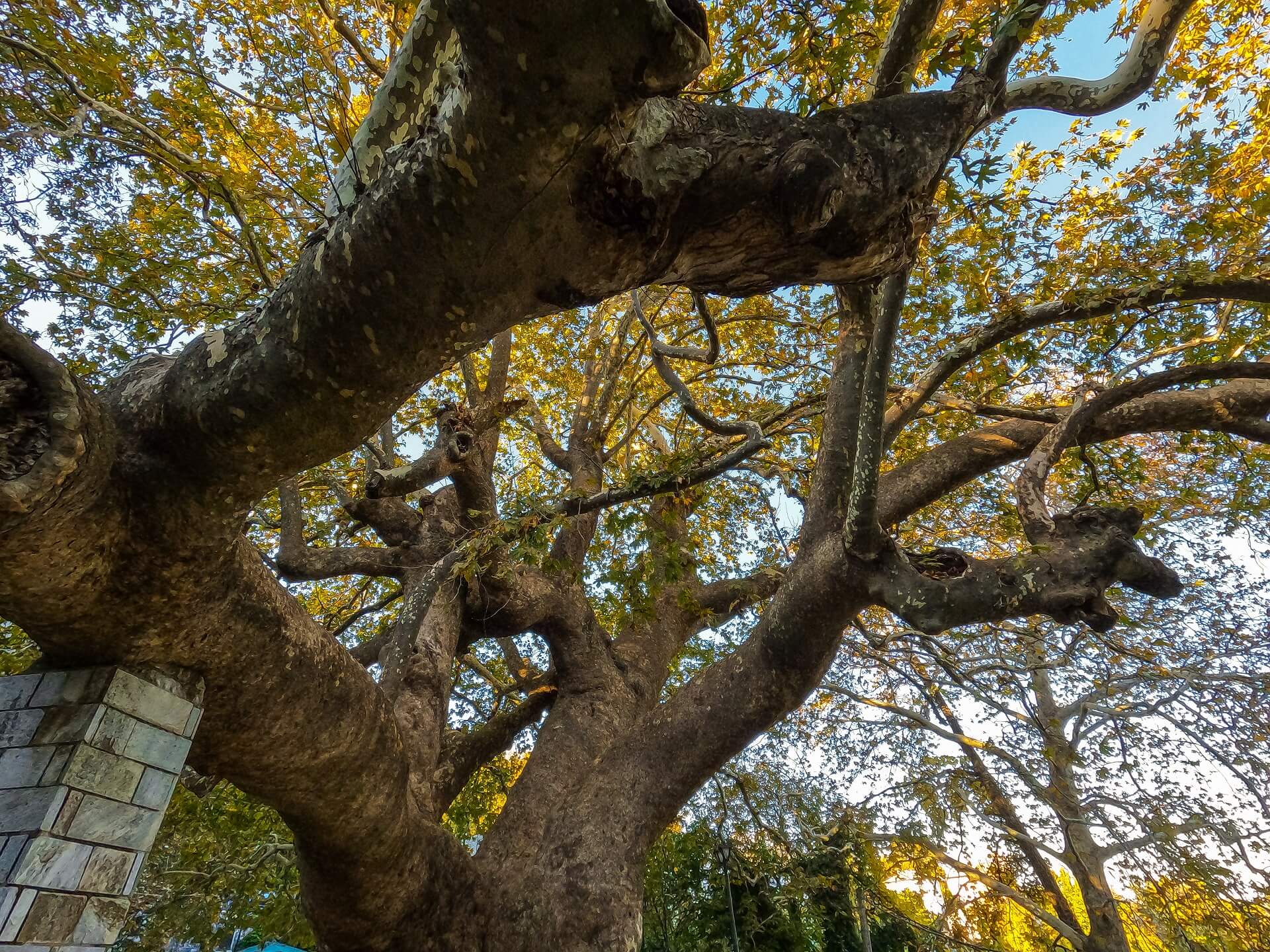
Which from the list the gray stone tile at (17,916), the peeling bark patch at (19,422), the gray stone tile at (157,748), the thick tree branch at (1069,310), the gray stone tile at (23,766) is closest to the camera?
the peeling bark patch at (19,422)

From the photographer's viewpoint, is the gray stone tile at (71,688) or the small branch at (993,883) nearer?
the gray stone tile at (71,688)

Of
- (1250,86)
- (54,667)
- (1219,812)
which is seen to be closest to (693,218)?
(54,667)

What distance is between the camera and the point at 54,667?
2248 mm

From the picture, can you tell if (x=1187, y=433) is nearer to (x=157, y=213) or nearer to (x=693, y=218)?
(x=693, y=218)

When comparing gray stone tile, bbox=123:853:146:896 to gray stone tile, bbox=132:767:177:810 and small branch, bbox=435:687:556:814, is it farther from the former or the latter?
small branch, bbox=435:687:556:814

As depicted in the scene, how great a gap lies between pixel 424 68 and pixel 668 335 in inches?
242

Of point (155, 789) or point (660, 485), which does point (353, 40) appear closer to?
point (660, 485)

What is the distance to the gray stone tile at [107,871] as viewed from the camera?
205 centimetres

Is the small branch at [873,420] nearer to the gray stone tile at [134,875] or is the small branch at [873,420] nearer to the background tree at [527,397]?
the background tree at [527,397]

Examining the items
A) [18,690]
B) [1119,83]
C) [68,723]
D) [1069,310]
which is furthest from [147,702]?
[1069,310]

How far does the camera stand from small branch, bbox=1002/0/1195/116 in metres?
2.62

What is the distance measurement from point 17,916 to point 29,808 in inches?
11.9

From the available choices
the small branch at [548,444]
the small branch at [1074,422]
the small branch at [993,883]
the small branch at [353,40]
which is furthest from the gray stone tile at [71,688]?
the small branch at [993,883]

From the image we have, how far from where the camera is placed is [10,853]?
1927 millimetres
